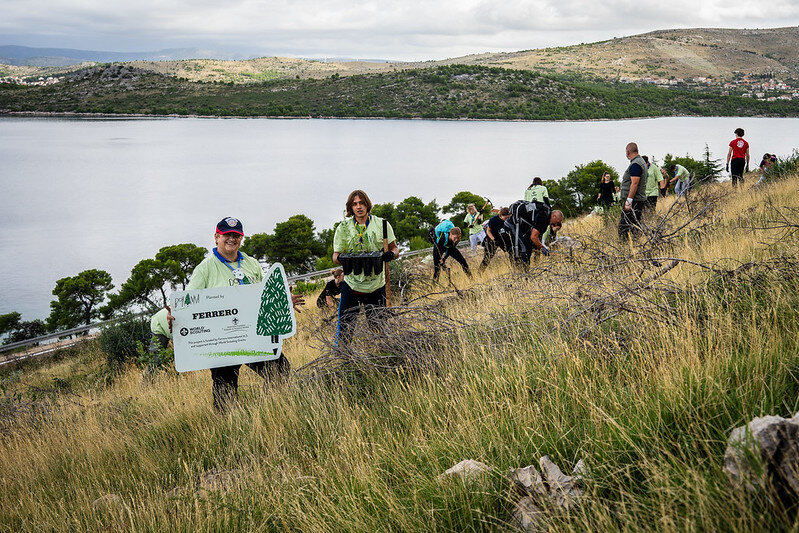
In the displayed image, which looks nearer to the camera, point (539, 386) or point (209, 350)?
point (539, 386)

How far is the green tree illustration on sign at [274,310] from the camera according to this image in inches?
193

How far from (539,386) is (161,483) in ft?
9.18

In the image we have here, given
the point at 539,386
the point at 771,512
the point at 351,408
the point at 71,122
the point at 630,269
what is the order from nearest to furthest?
1. the point at 771,512
2. the point at 539,386
3. the point at 351,408
4. the point at 630,269
5. the point at 71,122

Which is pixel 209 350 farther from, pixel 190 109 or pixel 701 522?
pixel 190 109

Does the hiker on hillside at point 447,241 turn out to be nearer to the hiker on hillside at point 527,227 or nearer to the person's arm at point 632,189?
the hiker on hillside at point 527,227

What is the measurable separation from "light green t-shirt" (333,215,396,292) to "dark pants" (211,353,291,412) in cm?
136

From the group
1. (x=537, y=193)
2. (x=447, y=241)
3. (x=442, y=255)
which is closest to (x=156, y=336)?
(x=447, y=241)

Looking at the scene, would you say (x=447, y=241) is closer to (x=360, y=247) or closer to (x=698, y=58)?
(x=360, y=247)

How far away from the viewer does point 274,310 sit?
496cm

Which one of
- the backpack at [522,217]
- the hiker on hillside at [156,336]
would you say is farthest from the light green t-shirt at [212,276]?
the backpack at [522,217]

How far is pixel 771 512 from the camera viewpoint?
176 centimetres

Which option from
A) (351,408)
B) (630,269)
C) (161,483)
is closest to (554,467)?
(351,408)

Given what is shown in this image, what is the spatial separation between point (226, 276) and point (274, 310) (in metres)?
0.58

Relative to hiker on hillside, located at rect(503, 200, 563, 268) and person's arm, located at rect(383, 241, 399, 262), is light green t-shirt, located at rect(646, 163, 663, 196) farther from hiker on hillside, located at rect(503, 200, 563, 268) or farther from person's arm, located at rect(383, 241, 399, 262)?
person's arm, located at rect(383, 241, 399, 262)
